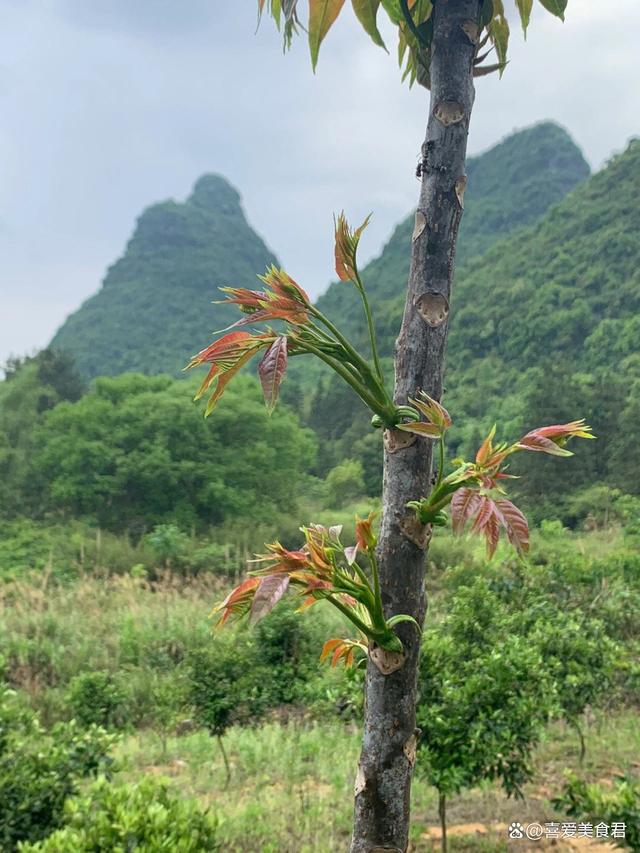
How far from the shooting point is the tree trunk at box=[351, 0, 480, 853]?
98 cm

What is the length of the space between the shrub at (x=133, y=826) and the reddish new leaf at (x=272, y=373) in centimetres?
148

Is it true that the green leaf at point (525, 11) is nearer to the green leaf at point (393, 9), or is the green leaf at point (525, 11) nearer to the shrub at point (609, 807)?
the green leaf at point (393, 9)

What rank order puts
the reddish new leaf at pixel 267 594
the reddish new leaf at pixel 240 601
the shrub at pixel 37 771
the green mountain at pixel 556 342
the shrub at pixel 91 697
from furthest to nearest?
1. the green mountain at pixel 556 342
2. the shrub at pixel 91 697
3. the shrub at pixel 37 771
4. the reddish new leaf at pixel 240 601
5. the reddish new leaf at pixel 267 594

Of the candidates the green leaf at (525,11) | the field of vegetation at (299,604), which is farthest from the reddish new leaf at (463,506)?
the green leaf at (525,11)

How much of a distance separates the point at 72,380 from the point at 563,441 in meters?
22.2

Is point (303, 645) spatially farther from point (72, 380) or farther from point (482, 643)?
point (72, 380)

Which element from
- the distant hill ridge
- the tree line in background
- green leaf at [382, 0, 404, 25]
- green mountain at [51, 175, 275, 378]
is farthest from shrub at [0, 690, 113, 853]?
green mountain at [51, 175, 275, 378]

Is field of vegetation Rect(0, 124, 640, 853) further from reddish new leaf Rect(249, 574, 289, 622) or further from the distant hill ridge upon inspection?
the distant hill ridge

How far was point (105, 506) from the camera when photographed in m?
15.4

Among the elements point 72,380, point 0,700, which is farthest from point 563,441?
point 72,380

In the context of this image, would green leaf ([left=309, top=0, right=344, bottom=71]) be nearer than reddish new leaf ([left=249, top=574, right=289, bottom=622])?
No

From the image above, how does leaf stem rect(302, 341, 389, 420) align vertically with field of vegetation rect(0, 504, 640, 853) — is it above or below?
above

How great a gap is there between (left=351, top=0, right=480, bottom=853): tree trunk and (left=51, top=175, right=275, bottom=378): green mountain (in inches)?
1485

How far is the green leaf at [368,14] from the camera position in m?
1.25
